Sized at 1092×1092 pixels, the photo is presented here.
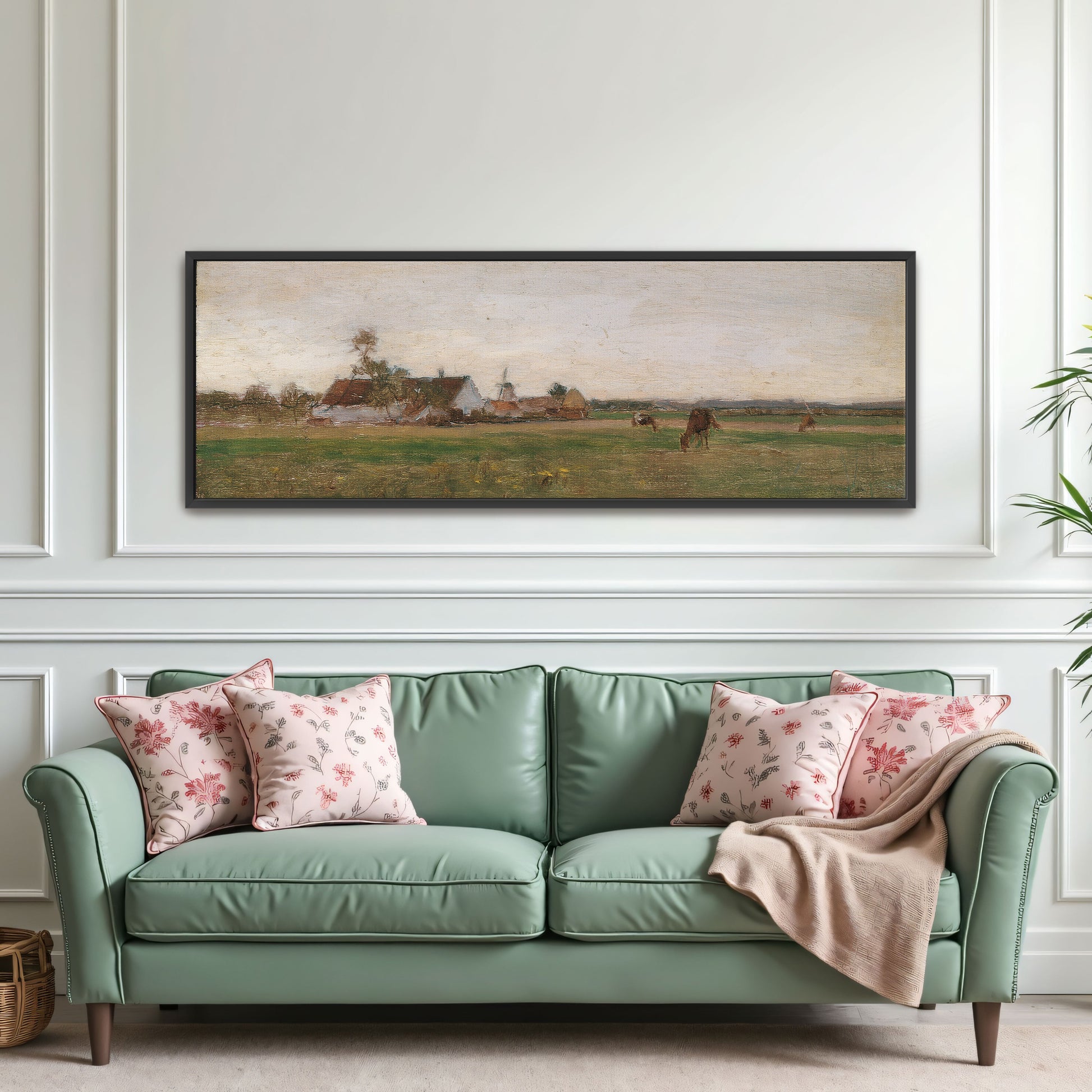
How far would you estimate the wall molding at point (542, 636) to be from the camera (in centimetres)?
279

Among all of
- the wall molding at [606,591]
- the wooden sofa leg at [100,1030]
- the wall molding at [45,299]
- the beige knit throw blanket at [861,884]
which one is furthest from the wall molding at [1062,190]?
the wall molding at [45,299]

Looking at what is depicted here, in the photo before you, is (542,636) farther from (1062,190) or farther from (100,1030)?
(1062,190)

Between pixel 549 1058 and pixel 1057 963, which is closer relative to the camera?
pixel 549 1058

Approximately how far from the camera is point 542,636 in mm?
2811

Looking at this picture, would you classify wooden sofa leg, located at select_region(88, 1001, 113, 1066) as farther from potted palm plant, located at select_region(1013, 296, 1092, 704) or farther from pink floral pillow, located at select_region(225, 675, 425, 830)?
potted palm plant, located at select_region(1013, 296, 1092, 704)

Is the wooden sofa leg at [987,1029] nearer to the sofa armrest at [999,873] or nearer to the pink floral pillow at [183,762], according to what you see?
the sofa armrest at [999,873]

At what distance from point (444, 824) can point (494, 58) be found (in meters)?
2.19

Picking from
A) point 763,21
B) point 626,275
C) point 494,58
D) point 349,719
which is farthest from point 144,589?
point 763,21

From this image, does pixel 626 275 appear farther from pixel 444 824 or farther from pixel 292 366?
pixel 444 824

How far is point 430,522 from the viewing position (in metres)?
2.84

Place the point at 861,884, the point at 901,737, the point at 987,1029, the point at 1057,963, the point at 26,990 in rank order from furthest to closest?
the point at 1057,963, the point at 901,737, the point at 26,990, the point at 987,1029, the point at 861,884

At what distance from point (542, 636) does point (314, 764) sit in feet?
2.58

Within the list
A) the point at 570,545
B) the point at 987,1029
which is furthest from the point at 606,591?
the point at 987,1029

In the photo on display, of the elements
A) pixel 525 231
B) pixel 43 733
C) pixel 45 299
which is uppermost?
pixel 525 231
